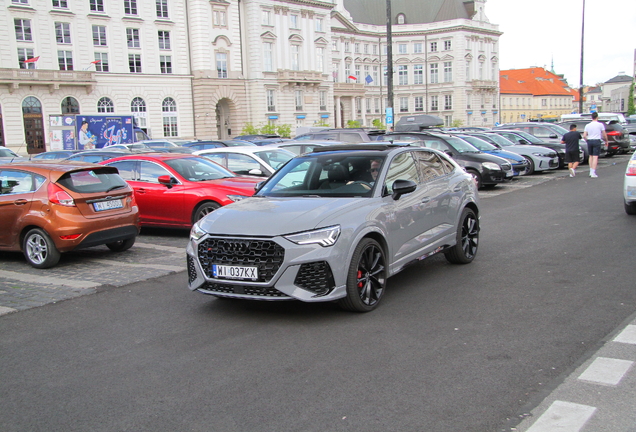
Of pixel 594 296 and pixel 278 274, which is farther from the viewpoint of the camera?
pixel 594 296

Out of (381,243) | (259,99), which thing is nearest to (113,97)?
(259,99)

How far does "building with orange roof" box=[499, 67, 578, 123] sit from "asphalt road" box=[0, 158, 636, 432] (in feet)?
408

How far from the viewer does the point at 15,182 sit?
929cm

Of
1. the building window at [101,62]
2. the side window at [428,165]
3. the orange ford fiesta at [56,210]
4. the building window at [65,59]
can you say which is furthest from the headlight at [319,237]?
the building window at [101,62]

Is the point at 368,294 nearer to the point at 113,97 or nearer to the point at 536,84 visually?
the point at 113,97

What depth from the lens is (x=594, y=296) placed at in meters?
6.51

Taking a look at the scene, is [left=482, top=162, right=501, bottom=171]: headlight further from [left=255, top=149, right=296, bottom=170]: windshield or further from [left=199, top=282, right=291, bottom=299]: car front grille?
[left=199, top=282, right=291, bottom=299]: car front grille

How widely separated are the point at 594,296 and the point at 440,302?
1.63 m

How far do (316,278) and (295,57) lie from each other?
69199 mm

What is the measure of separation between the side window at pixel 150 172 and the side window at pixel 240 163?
254cm

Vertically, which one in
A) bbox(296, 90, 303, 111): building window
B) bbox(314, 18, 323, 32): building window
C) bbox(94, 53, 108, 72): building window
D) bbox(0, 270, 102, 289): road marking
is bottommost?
bbox(0, 270, 102, 289): road marking

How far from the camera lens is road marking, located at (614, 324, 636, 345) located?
5.12 meters

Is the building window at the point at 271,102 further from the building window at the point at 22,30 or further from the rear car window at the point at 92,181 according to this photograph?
the rear car window at the point at 92,181

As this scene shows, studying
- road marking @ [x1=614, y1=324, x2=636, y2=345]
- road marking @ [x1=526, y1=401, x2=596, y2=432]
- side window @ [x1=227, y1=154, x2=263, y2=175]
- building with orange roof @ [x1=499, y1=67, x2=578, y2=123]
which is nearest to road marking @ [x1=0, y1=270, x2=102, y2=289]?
road marking @ [x1=526, y1=401, x2=596, y2=432]
